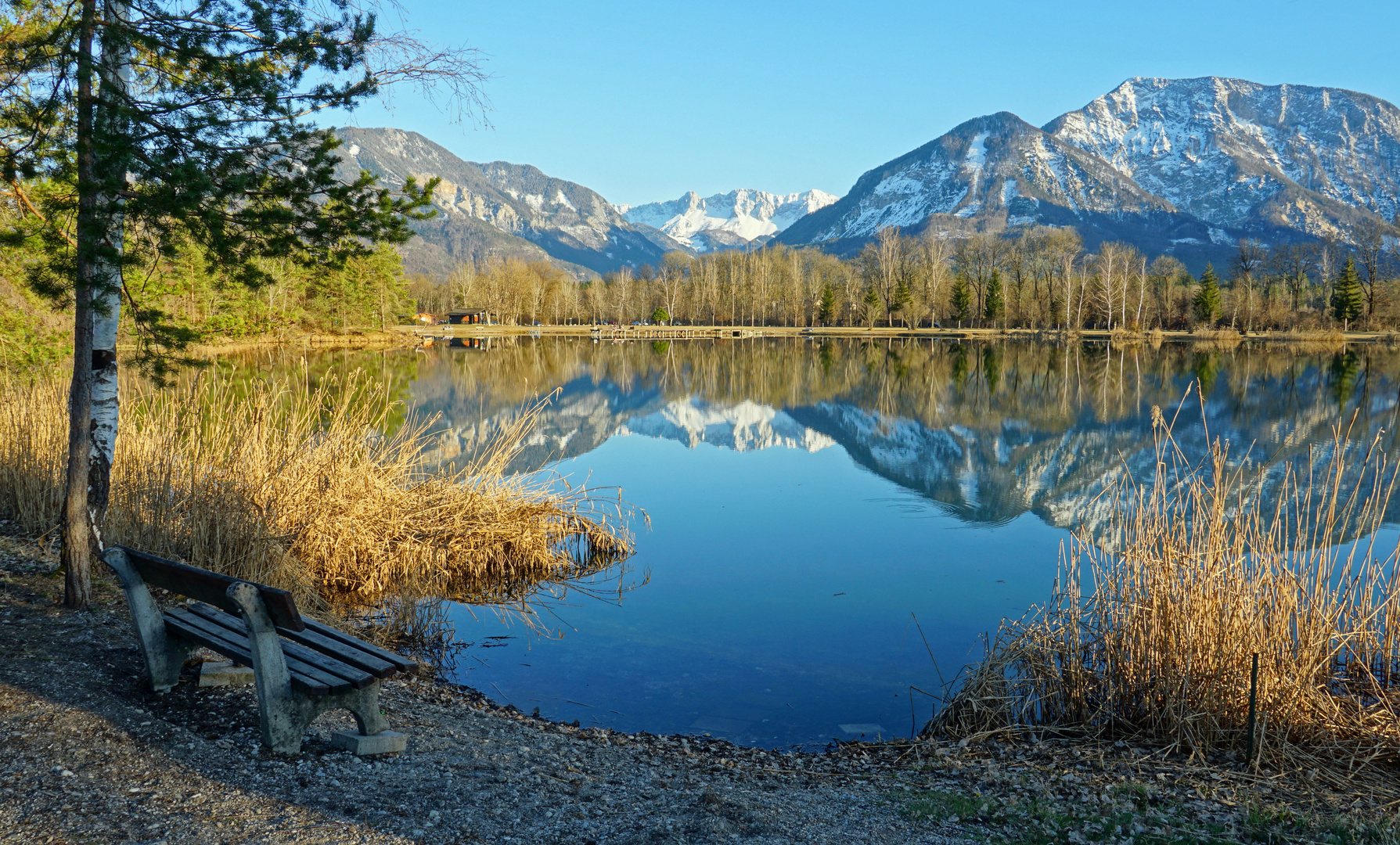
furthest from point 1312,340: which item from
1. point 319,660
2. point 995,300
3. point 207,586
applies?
point 207,586

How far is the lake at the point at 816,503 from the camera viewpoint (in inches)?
277

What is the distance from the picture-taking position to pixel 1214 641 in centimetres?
521

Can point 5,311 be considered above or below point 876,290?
below

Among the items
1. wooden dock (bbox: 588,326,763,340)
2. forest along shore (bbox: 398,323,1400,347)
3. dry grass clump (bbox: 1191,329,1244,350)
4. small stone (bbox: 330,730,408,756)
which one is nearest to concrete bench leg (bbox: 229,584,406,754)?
small stone (bbox: 330,730,408,756)

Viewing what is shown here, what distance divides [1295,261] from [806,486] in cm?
8602

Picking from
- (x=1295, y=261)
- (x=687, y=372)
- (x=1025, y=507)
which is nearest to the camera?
(x=1025, y=507)

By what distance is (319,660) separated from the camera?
418cm

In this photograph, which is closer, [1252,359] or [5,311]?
[5,311]

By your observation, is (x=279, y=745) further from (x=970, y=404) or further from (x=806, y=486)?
(x=970, y=404)

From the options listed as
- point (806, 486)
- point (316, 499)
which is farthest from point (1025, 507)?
point (316, 499)

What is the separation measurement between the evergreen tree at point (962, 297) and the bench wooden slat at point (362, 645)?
264 ft

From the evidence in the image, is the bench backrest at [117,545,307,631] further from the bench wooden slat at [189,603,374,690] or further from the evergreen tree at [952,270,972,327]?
the evergreen tree at [952,270,972,327]

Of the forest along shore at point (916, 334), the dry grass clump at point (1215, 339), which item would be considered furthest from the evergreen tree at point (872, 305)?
the dry grass clump at point (1215, 339)

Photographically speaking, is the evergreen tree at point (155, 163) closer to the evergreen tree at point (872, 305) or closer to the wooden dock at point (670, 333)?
the wooden dock at point (670, 333)
